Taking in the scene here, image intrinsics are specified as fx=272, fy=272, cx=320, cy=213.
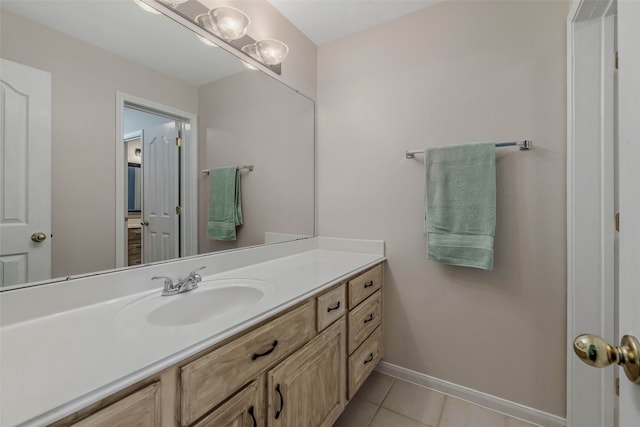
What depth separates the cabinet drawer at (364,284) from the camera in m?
1.38

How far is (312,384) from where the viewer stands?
3.53 feet

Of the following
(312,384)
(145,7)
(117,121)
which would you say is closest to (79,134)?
(117,121)

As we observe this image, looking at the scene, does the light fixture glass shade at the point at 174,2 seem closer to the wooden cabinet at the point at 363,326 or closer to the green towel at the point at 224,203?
the green towel at the point at 224,203

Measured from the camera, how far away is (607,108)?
1149 millimetres

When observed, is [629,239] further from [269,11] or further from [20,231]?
[269,11]

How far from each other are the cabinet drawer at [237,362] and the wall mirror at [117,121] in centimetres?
59

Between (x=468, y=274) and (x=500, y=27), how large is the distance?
132cm

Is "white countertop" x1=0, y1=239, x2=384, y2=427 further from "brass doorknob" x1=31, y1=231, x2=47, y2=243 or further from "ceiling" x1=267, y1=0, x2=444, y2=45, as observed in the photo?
"ceiling" x1=267, y1=0, x2=444, y2=45

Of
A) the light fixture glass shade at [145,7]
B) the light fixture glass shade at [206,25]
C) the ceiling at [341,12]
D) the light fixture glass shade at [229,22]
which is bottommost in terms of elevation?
the light fixture glass shade at [145,7]

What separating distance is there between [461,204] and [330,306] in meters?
0.89

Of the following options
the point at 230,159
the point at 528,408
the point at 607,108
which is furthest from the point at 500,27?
the point at 528,408

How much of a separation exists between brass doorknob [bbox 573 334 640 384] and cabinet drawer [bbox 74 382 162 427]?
79cm

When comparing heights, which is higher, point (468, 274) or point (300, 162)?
point (300, 162)

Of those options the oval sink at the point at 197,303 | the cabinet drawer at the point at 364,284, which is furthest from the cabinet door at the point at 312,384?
the oval sink at the point at 197,303
